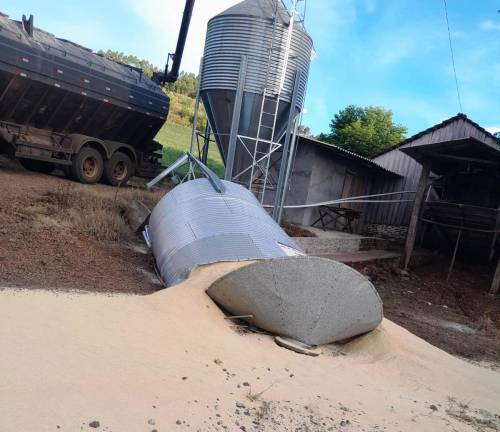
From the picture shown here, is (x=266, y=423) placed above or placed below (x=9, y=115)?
below

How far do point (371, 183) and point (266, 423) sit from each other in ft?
52.3

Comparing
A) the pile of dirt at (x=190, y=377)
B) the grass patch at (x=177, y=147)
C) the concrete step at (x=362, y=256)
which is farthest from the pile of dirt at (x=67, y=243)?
the grass patch at (x=177, y=147)

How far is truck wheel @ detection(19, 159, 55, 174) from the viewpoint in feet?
40.8

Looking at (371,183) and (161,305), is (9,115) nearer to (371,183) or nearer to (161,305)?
(161,305)

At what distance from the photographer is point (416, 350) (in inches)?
234

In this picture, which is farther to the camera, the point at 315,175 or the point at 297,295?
the point at 315,175

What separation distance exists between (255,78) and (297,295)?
7274mm

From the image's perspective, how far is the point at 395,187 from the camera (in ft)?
59.3

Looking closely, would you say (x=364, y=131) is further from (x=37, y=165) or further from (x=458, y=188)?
(x=37, y=165)

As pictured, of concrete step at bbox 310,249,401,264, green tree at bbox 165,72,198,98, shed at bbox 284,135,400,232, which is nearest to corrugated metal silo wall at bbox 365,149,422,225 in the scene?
shed at bbox 284,135,400,232

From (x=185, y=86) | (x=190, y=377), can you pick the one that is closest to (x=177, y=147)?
(x=190, y=377)

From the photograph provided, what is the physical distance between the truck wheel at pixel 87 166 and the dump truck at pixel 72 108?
0.02 metres

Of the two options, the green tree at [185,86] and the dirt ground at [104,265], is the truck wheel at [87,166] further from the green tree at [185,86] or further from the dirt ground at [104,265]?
the green tree at [185,86]

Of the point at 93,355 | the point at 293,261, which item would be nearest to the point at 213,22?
the point at 293,261
